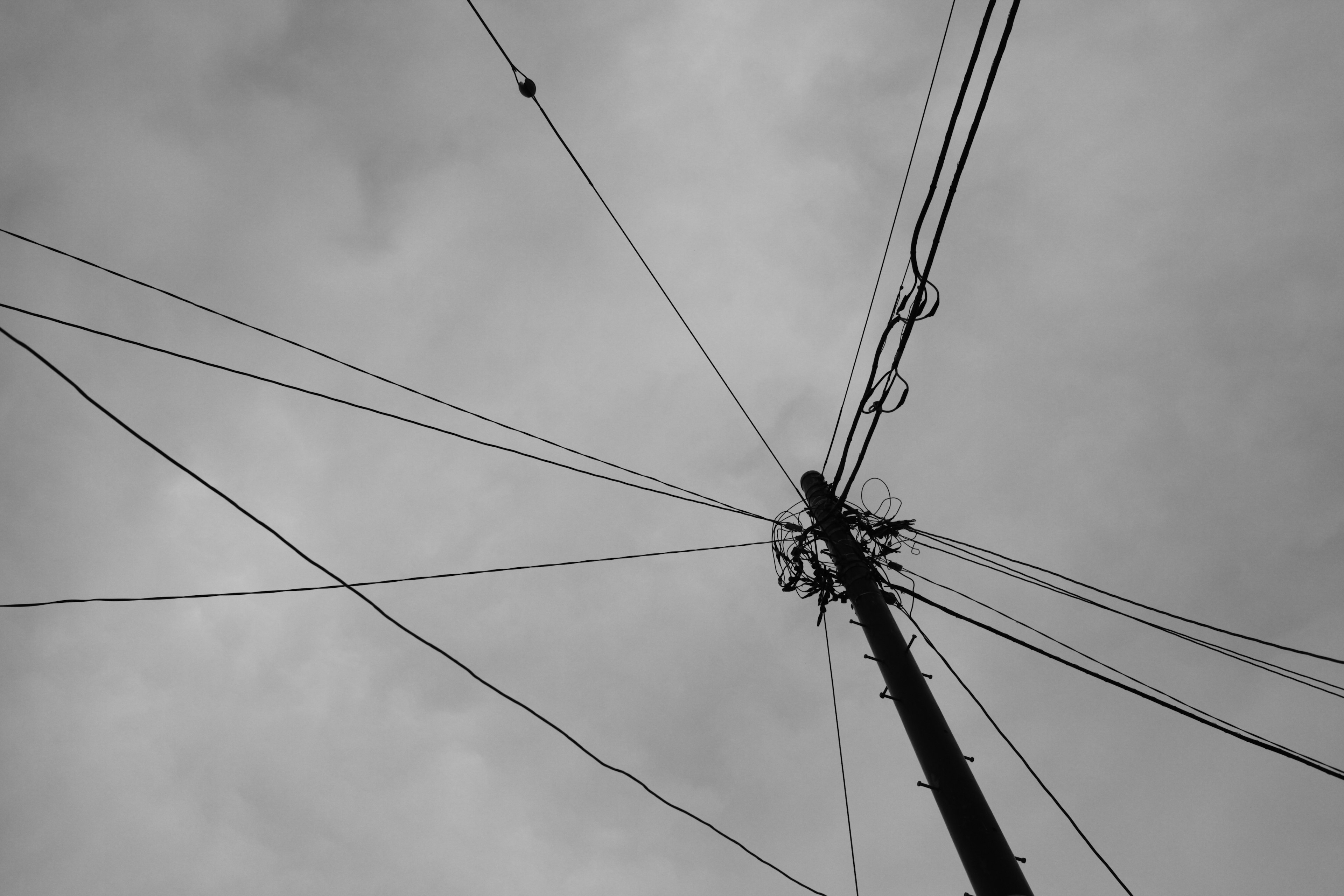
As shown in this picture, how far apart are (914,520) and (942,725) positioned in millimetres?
2574

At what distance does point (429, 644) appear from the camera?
4.93 metres

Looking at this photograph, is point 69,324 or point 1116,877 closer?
point 69,324

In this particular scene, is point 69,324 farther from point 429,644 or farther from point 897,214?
point 897,214

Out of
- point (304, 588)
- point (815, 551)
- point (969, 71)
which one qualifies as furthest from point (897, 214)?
point (304, 588)

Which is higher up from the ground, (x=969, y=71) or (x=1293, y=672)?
(x=969, y=71)

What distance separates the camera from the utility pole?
164 inches

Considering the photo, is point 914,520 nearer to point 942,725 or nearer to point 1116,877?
point 942,725

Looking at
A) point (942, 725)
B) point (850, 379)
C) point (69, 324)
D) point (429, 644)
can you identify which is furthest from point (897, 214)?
point (69, 324)

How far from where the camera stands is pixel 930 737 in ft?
15.8

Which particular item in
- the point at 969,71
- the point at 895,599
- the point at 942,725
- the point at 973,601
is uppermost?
the point at 969,71

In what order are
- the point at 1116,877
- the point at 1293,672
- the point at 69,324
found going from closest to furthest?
the point at 69,324 < the point at 1116,877 < the point at 1293,672

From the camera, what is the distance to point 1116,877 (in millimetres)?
5242

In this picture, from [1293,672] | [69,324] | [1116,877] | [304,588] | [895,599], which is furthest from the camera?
[1293,672]

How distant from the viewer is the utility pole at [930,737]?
4176mm
